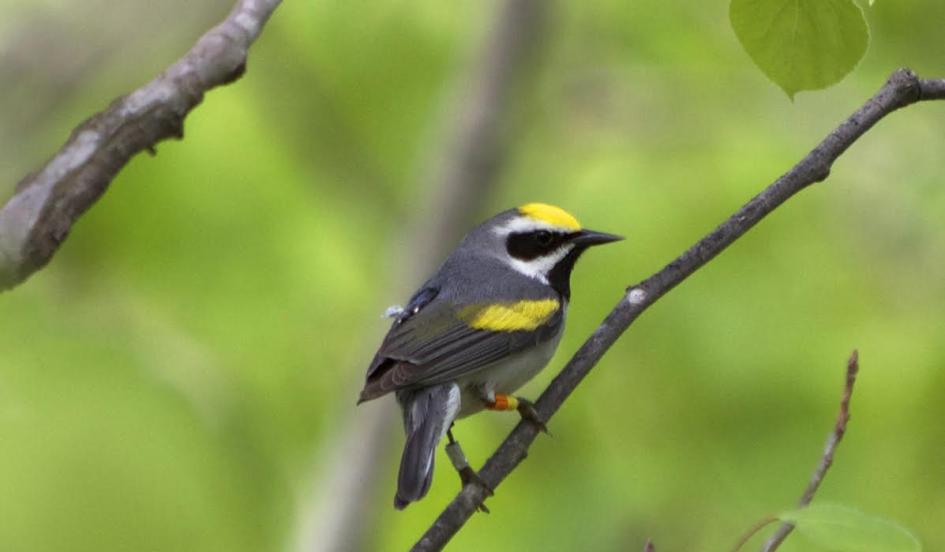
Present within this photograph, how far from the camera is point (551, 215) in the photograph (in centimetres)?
450

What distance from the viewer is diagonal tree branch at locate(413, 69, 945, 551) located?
271cm

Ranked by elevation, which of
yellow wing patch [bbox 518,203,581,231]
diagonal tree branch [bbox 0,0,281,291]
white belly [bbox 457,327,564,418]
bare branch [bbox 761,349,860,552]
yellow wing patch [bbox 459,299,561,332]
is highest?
diagonal tree branch [bbox 0,0,281,291]

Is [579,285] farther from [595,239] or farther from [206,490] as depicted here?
[206,490]

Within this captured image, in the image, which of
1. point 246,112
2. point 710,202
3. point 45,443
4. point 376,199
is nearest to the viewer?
point 45,443

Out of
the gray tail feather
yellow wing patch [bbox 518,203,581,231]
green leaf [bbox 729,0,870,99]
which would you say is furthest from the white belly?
green leaf [bbox 729,0,870,99]

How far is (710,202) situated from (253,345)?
2110 mm

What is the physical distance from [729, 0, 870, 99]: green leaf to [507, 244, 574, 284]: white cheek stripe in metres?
2.03

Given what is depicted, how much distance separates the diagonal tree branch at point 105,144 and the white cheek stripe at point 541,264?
2576mm

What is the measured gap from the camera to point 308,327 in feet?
18.7

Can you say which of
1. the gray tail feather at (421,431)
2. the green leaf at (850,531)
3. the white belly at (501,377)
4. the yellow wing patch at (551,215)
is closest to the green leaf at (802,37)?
the green leaf at (850,531)

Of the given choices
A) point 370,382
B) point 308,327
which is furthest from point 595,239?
point 308,327

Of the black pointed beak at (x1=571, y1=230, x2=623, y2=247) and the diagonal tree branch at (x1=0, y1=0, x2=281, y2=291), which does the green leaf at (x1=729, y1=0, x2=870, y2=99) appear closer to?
the diagonal tree branch at (x1=0, y1=0, x2=281, y2=291)

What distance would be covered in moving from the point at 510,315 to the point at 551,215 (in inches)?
20.7

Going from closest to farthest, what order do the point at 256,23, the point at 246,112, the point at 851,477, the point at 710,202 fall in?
the point at 256,23 → the point at 851,477 → the point at 710,202 → the point at 246,112
